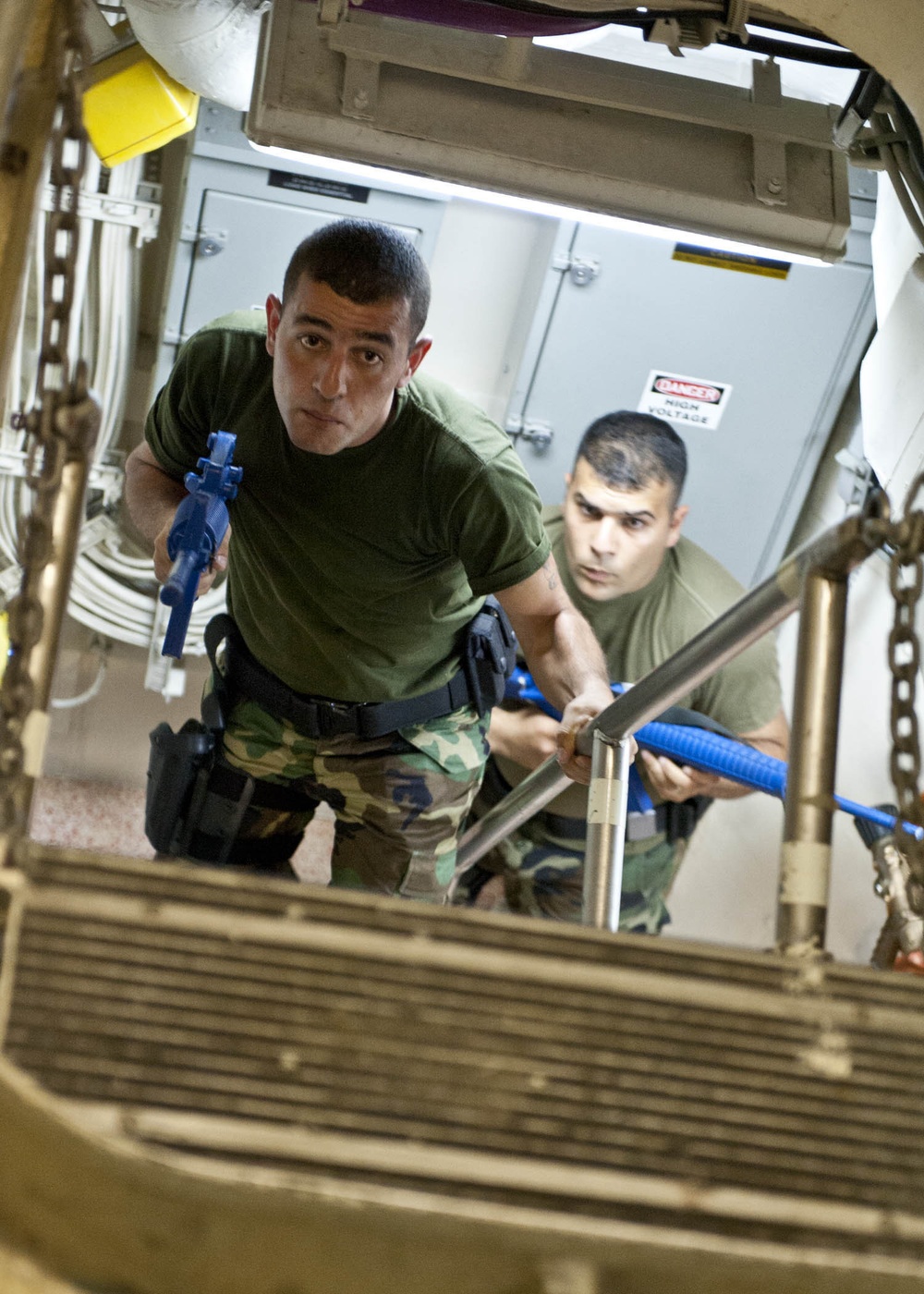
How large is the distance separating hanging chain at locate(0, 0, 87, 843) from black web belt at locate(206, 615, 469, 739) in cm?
131

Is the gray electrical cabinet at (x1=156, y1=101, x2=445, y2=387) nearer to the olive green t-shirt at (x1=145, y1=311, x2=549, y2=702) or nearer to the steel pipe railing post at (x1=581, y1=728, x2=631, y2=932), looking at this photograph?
the olive green t-shirt at (x1=145, y1=311, x2=549, y2=702)

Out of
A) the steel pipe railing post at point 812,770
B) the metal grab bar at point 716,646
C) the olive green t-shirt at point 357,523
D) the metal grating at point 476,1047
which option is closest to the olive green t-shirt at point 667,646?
the olive green t-shirt at point 357,523

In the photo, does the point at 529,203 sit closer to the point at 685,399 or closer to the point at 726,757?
the point at 726,757

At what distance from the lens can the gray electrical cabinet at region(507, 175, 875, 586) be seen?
3076 mm

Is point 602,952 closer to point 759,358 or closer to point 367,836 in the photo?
point 367,836

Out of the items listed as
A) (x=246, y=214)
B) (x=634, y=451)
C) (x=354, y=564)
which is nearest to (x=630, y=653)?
(x=634, y=451)

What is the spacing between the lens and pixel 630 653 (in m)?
3.00

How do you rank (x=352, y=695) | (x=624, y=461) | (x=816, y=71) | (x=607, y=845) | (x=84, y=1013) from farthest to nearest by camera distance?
(x=624, y=461)
(x=816, y=71)
(x=352, y=695)
(x=607, y=845)
(x=84, y=1013)

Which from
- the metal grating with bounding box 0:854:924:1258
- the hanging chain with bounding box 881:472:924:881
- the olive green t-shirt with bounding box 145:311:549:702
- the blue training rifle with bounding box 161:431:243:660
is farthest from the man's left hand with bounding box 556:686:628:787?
the metal grating with bounding box 0:854:924:1258

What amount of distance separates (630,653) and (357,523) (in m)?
1.16

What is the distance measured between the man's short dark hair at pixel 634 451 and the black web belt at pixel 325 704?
2.98ft

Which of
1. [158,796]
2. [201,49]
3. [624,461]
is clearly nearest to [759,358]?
[624,461]

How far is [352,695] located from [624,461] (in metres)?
1.11

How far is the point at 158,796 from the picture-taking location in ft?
7.23
